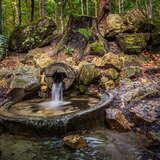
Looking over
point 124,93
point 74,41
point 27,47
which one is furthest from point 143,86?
point 27,47

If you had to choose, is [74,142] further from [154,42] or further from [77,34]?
[154,42]

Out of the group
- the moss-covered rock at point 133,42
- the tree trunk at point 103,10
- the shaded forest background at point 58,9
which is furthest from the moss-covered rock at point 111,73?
the shaded forest background at point 58,9

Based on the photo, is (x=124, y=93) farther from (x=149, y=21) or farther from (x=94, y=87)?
(x=149, y=21)

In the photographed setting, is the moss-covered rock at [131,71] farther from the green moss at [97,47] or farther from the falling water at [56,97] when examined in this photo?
the falling water at [56,97]

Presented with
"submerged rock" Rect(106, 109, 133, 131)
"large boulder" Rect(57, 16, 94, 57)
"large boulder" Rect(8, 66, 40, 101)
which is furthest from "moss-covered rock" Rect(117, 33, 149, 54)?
"submerged rock" Rect(106, 109, 133, 131)

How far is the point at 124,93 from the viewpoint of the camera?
10078mm

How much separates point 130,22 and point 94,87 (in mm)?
4200

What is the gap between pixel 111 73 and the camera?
1111 cm

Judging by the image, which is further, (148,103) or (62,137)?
(148,103)

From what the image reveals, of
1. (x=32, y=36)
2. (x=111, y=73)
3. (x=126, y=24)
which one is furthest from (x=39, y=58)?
(x=126, y=24)

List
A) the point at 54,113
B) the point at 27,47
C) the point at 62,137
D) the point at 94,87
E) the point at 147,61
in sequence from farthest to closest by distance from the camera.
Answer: the point at 27,47
the point at 147,61
the point at 94,87
the point at 54,113
the point at 62,137

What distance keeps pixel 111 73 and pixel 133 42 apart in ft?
7.81

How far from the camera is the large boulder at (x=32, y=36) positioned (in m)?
14.3

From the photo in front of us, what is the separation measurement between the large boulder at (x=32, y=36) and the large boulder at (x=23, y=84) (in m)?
3.35
